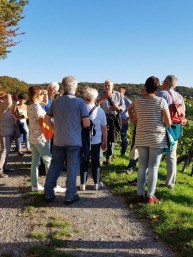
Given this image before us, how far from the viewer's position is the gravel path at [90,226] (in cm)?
480

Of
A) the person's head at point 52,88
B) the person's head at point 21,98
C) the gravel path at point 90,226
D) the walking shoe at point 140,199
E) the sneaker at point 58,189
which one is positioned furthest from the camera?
the person's head at point 21,98

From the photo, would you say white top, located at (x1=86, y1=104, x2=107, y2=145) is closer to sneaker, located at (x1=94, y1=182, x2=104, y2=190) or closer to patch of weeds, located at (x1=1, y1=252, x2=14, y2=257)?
sneaker, located at (x1=94, y1=182, x2=104, y2=190)

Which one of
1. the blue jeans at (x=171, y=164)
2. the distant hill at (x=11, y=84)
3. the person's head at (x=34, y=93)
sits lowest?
the blue jeans at (x=171, y=164)

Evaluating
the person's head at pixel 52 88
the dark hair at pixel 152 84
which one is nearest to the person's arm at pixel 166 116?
the dark hair at pixel 152 84

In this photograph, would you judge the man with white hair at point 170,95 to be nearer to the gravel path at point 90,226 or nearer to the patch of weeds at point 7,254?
the gravel path at point 90,226

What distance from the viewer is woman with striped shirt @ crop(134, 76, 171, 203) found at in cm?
631

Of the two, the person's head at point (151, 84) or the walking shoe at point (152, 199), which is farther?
the walking shoe at point (152, 199)

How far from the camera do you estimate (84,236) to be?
5230 millimetres

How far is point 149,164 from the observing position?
6523 mm

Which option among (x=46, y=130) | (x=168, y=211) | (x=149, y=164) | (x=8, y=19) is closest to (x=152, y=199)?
(x=168, y=211)

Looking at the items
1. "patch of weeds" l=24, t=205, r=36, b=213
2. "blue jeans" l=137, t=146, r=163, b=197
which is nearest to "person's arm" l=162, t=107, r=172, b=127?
"blue jeans" l=137, t=146, r=163, b=197

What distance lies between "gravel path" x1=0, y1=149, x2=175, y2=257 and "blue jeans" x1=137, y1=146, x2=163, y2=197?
56 cm

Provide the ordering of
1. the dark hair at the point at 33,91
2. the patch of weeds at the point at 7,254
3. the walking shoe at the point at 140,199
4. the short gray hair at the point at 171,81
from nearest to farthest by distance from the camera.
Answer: the patch of weeds at the point at 7,254 → the walking shoe at the point at 140,199 → the dark hair at the point at 33,91 → the short gray hair at the point at 171,81

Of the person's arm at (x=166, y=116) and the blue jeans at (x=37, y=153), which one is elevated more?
the person's arm at (x=166, y=116)
